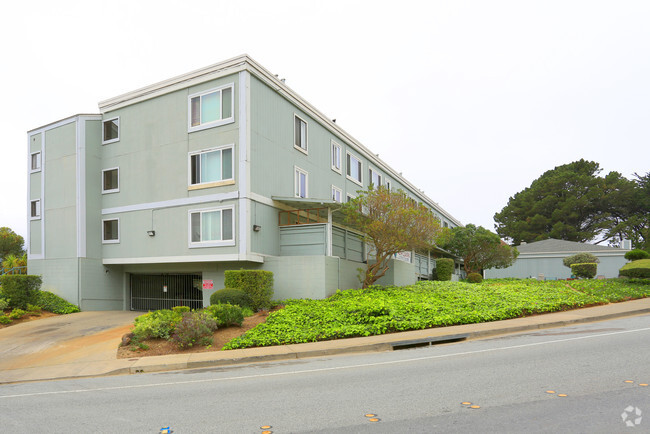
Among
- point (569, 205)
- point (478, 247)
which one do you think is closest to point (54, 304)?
point (478, 247)

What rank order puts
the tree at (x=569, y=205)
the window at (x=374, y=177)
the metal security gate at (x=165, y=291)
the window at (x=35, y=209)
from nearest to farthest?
1. the metal security gate at (x=165, y=291)
2. the window at (x=35, y=209)
3. the window at (x=374, y=177)
4. the tree at (x=569, y=205)

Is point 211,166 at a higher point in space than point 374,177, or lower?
lower

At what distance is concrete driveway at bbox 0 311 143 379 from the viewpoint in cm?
1270

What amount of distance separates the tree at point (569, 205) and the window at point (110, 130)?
2049 inches

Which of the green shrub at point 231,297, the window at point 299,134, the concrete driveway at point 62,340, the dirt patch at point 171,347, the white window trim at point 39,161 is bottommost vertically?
the concrete driveway at point 62,340

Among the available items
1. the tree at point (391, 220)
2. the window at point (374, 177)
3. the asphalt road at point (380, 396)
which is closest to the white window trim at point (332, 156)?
the window at point (374, 177)

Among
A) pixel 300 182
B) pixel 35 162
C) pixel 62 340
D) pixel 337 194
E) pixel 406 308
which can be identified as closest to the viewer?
pixel 62 340

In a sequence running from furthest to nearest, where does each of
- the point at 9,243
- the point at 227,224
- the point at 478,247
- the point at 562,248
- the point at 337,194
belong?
the point at 9,243
the point at 562,248
the point at 478,247
the point at 337,194
the point at 227,224

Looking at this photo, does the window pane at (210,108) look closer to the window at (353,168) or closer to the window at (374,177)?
the window at (353,168)

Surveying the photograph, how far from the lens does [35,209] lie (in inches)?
938

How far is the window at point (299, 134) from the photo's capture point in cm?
2233

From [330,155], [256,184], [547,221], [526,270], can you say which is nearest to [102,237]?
[256,184]

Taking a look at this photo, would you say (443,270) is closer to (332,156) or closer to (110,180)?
(332,156)

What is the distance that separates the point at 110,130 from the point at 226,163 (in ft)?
23.4
